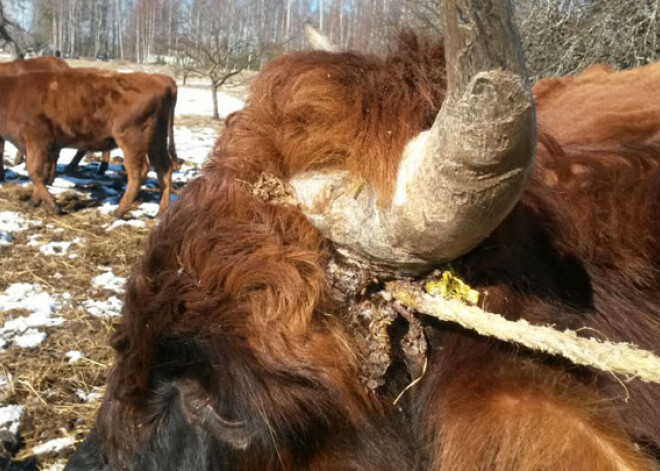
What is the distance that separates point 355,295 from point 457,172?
0.51 m

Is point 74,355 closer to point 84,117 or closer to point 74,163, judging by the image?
point 84,117

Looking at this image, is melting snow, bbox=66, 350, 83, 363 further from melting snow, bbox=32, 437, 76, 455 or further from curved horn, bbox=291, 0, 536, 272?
curved horn, bbox=291, 0, 536, 272

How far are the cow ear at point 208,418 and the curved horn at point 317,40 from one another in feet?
3.76

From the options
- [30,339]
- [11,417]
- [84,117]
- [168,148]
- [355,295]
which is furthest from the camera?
[168,148]

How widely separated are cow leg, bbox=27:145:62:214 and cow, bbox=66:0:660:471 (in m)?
8.24

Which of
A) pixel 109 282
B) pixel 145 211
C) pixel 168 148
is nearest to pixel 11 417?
pixel 109 282

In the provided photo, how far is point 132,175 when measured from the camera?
1020cm

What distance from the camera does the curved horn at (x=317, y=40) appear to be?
200 cm

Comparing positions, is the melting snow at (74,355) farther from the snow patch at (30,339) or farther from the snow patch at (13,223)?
the snow patch at (13,223)

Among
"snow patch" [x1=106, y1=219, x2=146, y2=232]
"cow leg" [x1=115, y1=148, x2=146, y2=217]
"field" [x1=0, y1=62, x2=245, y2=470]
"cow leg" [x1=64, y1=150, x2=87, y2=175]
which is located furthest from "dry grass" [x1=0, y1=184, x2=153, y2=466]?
"cow leg" [x1=64, y1=150, x2=87, y2=175]

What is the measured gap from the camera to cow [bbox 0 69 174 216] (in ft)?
33.7

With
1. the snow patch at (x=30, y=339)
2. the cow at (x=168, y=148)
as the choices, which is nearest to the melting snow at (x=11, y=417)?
the snow patch at (x=30, y=339)

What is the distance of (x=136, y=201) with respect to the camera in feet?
33.8

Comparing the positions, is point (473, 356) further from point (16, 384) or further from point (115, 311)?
point (115, 311)
